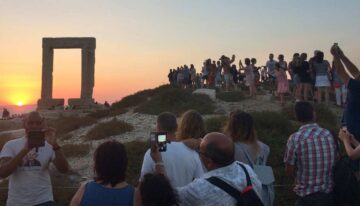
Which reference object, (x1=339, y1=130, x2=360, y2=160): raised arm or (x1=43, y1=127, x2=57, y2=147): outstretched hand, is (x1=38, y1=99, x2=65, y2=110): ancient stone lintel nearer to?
(x1=43, y1=127, x2=57, y2=147): outstretched hand

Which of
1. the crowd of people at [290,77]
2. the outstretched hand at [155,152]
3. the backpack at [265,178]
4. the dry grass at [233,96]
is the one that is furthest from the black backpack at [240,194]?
the dry grass at [233,96]

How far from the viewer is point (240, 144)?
17.9 ft

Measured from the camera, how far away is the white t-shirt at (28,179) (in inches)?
210

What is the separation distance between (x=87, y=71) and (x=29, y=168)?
111 ft

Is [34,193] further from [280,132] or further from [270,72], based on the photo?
[270,72]

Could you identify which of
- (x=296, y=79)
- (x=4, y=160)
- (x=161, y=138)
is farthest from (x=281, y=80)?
(x=161, y=138)

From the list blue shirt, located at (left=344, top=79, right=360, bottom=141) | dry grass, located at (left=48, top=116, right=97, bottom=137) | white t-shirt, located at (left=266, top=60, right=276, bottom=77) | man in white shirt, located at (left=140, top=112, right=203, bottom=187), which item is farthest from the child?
man in white shirt, located at (left=140, top=112, right=203, bottom=187)

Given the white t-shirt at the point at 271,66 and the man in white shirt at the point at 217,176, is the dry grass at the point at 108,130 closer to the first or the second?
the white t-shirt at the point at 271,66

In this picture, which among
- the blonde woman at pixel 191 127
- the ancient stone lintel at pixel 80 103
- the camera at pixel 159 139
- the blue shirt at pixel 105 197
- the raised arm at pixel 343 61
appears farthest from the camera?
the ancient stone lintel at pixel 80 103

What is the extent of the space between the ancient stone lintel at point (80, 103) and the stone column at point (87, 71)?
1.23 ft

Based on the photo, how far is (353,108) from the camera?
18.0 feet

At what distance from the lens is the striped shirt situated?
5.66 meters

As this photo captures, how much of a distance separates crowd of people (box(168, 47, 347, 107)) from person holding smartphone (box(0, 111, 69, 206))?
7.60m

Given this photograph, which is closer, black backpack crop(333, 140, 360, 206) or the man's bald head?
the man's bald head
